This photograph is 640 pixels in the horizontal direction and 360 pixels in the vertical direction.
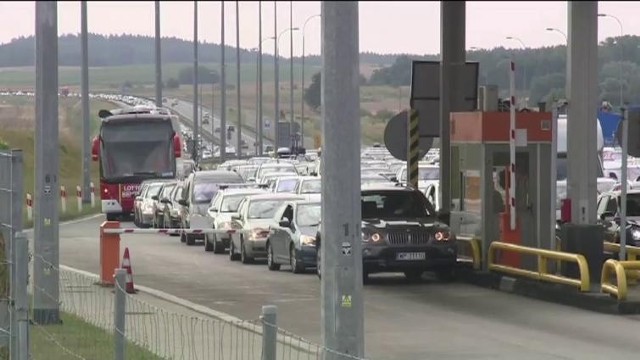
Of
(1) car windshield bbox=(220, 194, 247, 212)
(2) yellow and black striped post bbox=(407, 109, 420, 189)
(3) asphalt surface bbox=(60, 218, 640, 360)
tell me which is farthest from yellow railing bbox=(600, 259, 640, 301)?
(1) car windshield bbox=(220, 194, 247, 212)

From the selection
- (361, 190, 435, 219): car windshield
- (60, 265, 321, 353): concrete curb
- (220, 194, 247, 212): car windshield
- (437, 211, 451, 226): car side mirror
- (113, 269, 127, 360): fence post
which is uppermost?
(113, 269, 127, 360): fence post

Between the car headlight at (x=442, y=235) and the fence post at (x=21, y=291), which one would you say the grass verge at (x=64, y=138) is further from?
the fence post at (x=21, y=291)

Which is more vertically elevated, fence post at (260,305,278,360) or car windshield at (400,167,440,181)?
fence post at (260,305,278,360)

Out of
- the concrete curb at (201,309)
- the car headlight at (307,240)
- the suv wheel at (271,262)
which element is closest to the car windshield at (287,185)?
the suv wheel at (271,262)

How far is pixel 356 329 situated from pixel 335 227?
30.9 inches

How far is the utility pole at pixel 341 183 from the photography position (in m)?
9.84

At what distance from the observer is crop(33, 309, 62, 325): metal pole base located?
16906 millimetres

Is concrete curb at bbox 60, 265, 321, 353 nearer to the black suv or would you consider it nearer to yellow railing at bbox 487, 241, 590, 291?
the black suv

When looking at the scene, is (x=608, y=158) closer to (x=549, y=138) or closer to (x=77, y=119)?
(x=77, y=119)

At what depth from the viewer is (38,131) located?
17.3 metres

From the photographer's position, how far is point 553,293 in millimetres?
22281

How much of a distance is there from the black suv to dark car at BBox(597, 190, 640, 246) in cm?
365

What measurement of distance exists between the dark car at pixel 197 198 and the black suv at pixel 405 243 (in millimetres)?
12710

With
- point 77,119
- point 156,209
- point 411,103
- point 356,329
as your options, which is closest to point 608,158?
point 77,119
